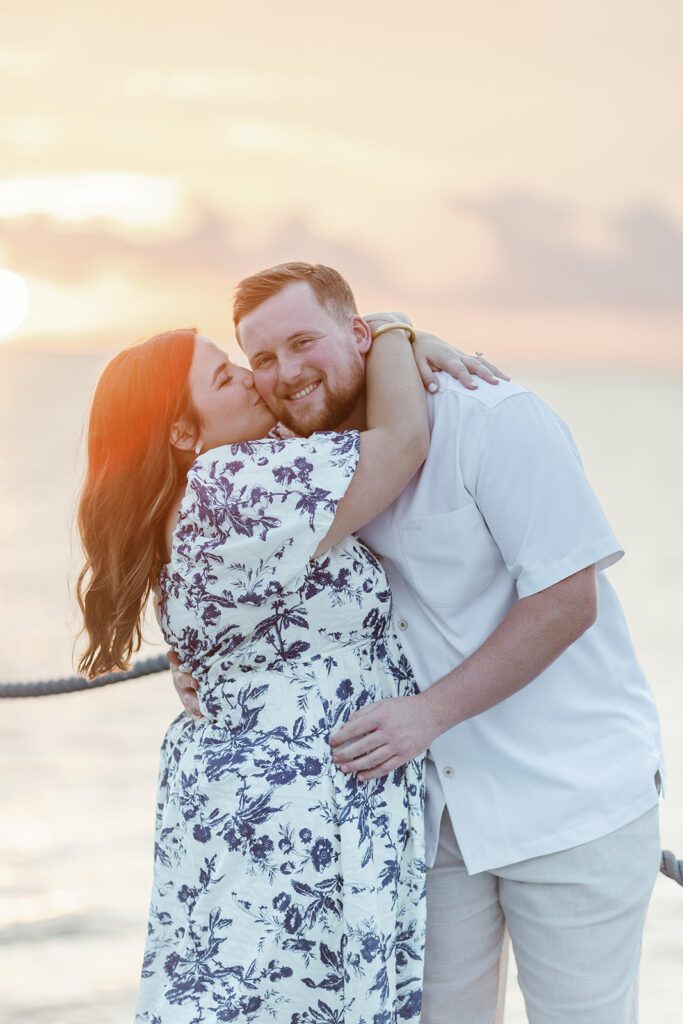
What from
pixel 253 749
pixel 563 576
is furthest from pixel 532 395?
pixel 253 749

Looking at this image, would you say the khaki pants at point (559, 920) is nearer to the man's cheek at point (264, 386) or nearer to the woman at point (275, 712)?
the woman at point (275, 712)

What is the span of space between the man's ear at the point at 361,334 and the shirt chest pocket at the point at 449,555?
0.40m

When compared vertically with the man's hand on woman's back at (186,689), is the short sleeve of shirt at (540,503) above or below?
above

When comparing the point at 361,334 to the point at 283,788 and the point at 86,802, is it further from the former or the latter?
the point at 86,802

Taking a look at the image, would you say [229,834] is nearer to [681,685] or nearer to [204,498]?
[204,498]

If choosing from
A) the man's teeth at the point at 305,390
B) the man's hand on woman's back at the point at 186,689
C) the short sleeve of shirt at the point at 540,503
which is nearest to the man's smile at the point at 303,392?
the man's teeth at the point at 305,390

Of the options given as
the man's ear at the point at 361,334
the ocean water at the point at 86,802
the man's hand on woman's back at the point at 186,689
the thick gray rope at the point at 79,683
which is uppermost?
the man's ear at the point at 361,334

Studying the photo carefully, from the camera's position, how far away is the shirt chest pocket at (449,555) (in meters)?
2.06

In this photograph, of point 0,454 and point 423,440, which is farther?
point 0,454

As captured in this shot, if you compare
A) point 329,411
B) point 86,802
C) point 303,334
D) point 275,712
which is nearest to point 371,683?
point 275,712

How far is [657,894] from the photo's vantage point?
5.83m

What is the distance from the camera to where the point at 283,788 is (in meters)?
2.00

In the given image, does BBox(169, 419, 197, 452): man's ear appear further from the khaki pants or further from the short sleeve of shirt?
the khaki pants

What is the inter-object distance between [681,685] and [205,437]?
8.49 m
